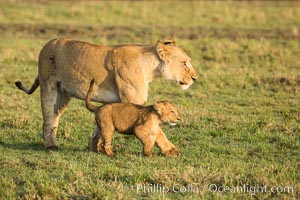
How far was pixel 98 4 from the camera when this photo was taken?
78.4 ft

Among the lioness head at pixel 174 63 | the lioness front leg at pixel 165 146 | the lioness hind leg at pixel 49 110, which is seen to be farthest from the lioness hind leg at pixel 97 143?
the lioness head at pixel 174 63

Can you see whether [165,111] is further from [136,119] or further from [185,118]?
[185,118]

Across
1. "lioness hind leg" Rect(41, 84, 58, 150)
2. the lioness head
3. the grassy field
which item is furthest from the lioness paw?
"lioness hind leg" Rect(41, 84, 58, 150)

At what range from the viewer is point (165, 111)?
7.79m

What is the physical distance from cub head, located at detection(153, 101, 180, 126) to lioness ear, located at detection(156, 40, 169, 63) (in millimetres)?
765

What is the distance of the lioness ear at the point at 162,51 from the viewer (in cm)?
832

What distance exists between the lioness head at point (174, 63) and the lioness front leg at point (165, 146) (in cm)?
86

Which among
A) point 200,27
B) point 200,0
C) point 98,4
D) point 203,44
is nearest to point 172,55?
point 203,44

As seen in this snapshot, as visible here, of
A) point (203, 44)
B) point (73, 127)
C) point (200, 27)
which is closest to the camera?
point (73, 127)

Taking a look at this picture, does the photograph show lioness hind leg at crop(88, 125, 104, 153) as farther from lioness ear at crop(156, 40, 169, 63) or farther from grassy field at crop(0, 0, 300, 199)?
lioness ear at crop(156, 40, 169, 63)

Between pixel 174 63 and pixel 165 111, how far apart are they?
0.88m

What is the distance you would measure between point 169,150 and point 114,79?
1088 mm

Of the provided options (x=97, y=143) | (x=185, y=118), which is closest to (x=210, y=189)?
(x=97, y=143)

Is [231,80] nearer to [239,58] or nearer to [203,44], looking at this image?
[239,58]
